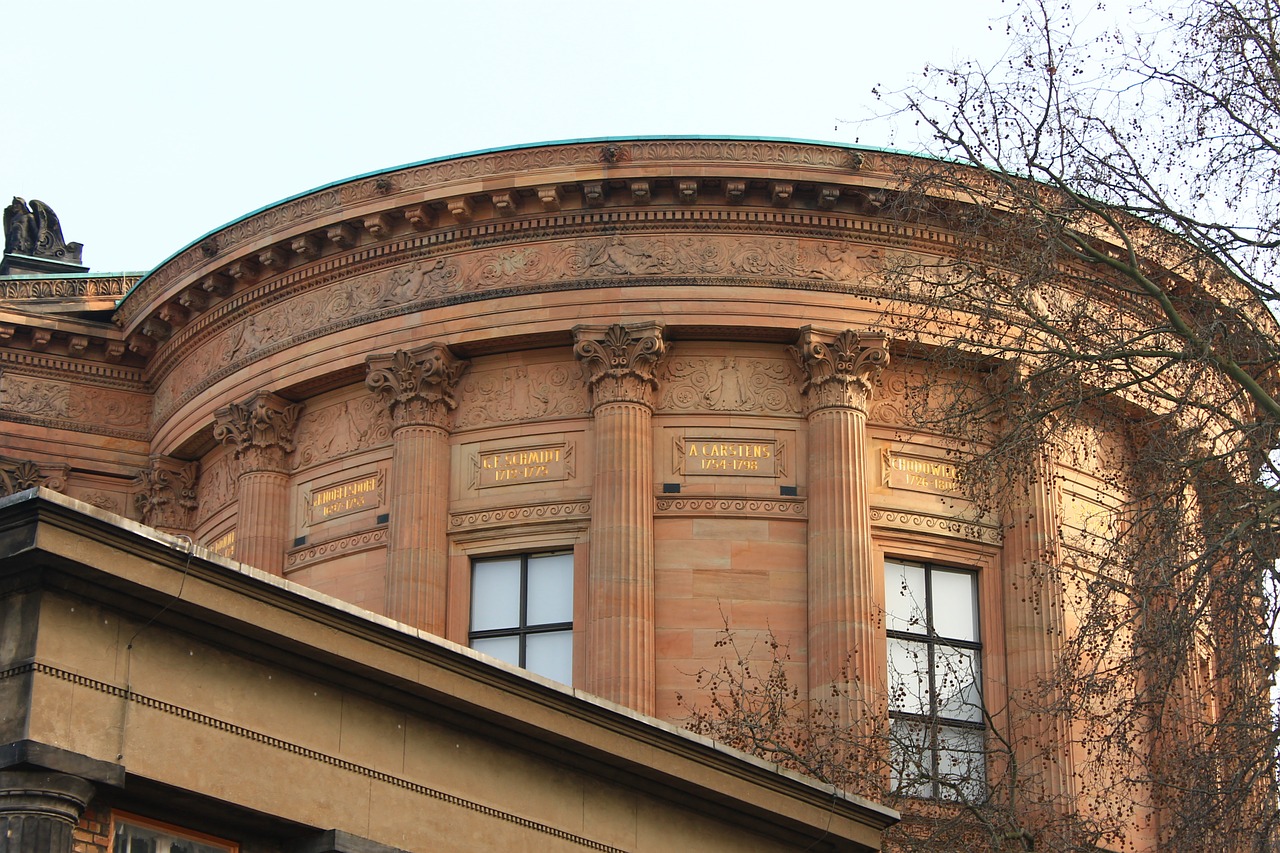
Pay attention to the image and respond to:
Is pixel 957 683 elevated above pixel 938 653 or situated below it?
below

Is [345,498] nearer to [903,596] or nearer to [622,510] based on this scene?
[622,510]

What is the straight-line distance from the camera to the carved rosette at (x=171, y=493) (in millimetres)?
44406

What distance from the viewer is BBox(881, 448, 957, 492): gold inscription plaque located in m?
39.7

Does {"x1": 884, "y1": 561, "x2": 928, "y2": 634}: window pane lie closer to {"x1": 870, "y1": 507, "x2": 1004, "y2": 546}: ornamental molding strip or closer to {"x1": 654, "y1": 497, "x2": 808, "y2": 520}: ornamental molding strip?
{"x1": 870, "y1": 507, "x2": 1004, "y2": 546}: ornamental molding strip

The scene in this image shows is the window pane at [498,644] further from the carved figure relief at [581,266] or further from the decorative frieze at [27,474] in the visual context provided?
the decorative frieze at [27,474]

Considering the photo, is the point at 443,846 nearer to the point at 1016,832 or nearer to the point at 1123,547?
the point at 1123,547

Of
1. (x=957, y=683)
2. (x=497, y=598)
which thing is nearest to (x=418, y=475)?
(x=497, y=598)

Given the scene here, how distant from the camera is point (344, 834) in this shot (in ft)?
62.8

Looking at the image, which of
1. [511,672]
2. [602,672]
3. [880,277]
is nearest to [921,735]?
[602,672]

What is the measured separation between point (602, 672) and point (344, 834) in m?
18.4

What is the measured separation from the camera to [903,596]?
39344 millimetres

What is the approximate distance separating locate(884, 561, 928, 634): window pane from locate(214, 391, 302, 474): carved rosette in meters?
11.1

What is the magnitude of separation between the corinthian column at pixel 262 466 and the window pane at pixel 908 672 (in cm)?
1089

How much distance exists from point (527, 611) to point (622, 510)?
2.57 meters
